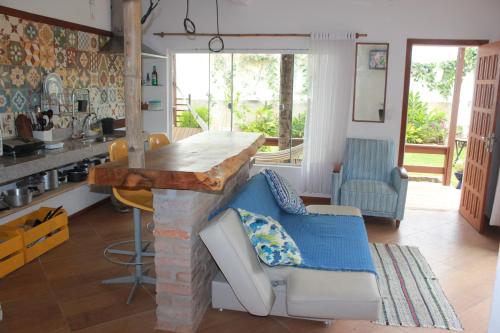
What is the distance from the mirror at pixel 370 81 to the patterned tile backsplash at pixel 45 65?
3.01m

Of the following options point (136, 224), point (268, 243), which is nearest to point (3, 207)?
point (136, 224)

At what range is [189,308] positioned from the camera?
2502 millimetres

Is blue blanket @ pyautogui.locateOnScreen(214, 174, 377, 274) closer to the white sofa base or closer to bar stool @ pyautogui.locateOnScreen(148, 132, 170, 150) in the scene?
the white sofa base

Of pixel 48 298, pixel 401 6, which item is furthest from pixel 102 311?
pixel 401 6

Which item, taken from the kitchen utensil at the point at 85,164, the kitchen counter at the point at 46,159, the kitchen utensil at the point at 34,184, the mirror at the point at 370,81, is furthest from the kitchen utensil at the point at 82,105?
the mirror at the point at 370,81

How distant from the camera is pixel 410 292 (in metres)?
3.12

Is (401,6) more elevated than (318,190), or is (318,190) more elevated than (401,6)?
(401,6)

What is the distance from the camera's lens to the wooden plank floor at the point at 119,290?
264 cm

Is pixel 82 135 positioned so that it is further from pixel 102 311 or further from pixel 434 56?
pixel 434 56

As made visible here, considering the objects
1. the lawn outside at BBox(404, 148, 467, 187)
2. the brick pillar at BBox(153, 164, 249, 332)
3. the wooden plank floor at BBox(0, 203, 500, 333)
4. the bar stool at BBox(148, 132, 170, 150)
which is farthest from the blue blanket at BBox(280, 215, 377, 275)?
the lawn outside at BBox(404, 148, 467, 187)

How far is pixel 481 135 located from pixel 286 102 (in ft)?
7.83

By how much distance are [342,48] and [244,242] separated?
3.34 m

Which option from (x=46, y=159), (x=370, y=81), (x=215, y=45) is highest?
(x=215, y=45)

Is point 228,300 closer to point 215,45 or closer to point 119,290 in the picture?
point 119,290
